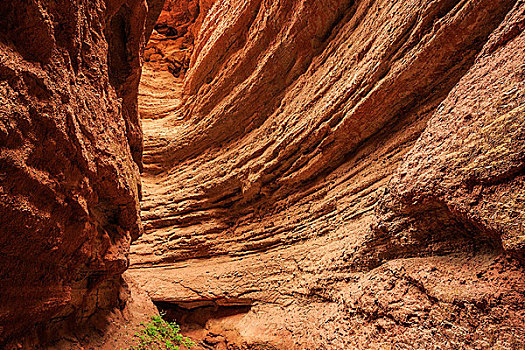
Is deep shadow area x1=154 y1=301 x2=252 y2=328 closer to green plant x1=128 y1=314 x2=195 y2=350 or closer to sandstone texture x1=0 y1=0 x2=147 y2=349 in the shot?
green plant x1=128 y1=314 x2=195 y2=350

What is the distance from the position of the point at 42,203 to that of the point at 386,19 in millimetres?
5596

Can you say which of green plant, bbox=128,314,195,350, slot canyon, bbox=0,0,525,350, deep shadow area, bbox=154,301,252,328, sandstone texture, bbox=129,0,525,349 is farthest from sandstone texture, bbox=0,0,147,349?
sandstone texture, bbox=129,0,525,349

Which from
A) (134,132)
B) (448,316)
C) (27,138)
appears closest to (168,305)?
(134,132)

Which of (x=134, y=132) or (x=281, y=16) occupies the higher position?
(x=281, y=16)

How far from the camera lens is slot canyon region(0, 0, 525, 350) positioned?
210cm

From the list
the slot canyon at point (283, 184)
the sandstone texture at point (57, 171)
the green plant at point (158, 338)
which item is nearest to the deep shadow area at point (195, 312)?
the slot canyon at point (283, 184)

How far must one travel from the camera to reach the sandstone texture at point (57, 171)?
1.98 meters

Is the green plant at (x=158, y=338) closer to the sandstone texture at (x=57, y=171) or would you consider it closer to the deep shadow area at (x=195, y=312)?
the sandstone texture at (x=57, y=171)

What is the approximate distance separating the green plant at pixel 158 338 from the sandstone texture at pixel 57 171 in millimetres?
683

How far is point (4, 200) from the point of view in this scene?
188cm

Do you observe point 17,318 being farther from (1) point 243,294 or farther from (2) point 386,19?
(2) point 386,19

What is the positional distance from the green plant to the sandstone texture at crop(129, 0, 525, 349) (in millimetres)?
791

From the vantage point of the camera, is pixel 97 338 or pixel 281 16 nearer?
pixel 97 338

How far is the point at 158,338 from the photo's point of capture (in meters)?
4.16
